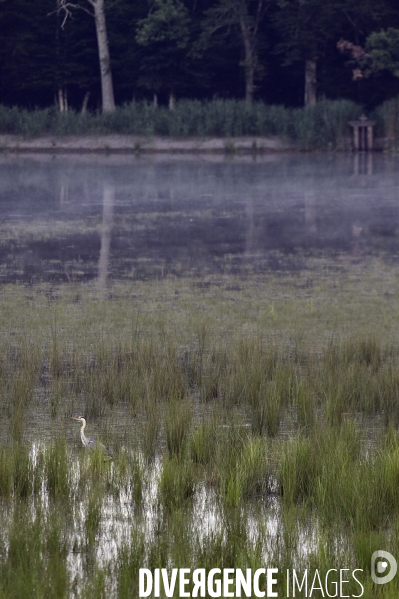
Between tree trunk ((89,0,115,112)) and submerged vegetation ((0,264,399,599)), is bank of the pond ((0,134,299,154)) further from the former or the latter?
submerged vegetation ((0,264,399,599))

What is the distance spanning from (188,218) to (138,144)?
1783 centimetres

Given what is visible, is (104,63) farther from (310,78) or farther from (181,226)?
(181,226)

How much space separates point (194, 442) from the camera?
4.70 meters

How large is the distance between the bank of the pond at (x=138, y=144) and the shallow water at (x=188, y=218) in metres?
7.01

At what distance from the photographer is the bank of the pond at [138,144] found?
32312mm

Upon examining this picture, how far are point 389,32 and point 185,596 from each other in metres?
34.2

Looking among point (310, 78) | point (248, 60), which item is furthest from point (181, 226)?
point (248, 60)

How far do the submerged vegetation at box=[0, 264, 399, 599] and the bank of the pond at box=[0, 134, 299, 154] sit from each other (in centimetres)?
2431

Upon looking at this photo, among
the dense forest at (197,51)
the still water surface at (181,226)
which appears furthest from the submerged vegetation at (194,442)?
the dense forest at (197,51)

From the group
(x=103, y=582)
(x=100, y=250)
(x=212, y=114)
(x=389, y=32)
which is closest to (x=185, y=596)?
(x=103, y=582)

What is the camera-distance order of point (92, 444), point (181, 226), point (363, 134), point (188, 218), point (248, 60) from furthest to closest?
point (248, 60) → point (363, 134) → point (188, 218) → point (181, 226) → point (92, 444)

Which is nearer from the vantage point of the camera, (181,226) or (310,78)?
(181,226)

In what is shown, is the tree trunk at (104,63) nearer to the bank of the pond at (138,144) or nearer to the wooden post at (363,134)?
the bank of the pond at (138,144)

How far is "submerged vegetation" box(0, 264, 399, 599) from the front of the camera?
3486 mm
